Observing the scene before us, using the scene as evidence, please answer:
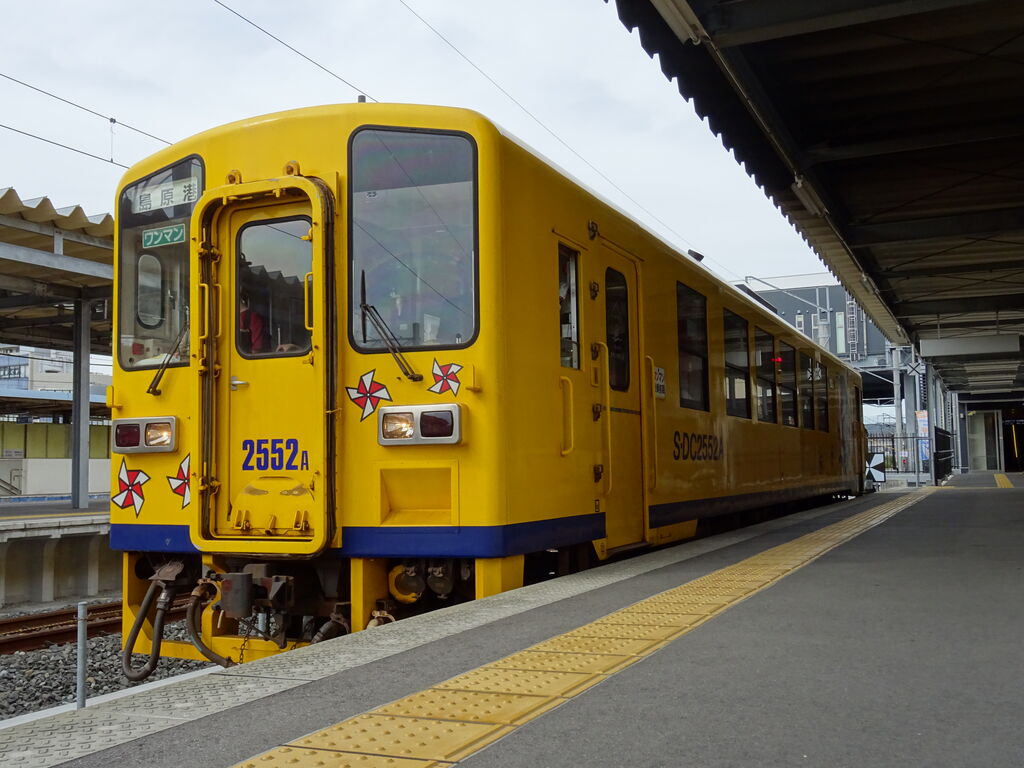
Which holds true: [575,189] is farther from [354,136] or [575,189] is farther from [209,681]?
[209,681]

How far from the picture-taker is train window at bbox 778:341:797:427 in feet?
38.5

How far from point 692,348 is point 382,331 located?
371 cm

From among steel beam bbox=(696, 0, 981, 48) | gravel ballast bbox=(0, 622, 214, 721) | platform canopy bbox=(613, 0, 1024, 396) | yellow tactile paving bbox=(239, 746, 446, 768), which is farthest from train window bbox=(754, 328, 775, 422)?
yellow tactile paving bbox=(239, 746, 446, 768)

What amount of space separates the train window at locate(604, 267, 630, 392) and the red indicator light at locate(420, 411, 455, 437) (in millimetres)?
1704

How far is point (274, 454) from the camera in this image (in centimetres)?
545

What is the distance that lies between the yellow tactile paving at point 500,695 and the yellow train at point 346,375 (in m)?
0.91

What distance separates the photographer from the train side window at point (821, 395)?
14062mm

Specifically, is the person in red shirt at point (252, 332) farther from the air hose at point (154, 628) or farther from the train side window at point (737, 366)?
the train side window at point (737, 366)

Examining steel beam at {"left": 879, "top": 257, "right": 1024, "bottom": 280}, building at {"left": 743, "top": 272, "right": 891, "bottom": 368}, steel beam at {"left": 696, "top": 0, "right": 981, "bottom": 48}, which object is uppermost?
building at {"left": 743, "top": 272, "right": 891, "bottom": 368}

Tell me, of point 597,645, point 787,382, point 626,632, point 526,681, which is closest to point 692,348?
point 787,382

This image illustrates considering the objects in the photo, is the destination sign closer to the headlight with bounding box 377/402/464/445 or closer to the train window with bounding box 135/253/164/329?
the train window with bounding box 135/253/164/329


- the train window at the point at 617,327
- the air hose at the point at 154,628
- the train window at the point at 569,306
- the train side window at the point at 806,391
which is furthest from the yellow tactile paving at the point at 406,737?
the train side window at the point at 806,391

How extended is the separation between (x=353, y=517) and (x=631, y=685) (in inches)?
88.9

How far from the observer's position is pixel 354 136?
549 centimetres
